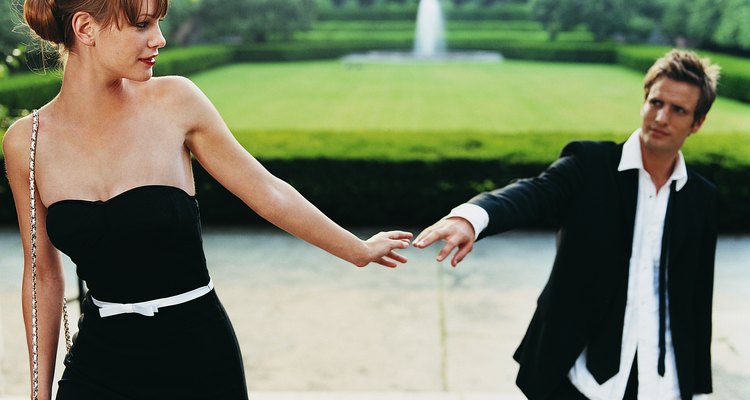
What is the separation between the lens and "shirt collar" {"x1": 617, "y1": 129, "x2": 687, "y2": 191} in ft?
8.65

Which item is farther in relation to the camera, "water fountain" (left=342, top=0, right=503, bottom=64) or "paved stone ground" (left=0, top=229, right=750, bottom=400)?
"water fountain" (left=342, top=0, right=503, bottom=64)

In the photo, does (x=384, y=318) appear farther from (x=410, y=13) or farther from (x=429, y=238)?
(x=410, y=13)

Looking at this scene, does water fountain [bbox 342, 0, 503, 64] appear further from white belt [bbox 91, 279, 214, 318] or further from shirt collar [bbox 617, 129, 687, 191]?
white belt [bbox 91, 279, 214, 318]

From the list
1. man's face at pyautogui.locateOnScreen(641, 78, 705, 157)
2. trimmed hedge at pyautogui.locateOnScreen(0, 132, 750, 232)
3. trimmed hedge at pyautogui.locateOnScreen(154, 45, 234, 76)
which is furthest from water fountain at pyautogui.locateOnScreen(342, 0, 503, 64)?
man's face at pyautogui.locateOnScreen(641, 78, 705, 157)

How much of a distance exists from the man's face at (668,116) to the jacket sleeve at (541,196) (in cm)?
20

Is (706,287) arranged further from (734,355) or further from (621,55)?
(621,55)

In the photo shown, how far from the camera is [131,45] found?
198 cm

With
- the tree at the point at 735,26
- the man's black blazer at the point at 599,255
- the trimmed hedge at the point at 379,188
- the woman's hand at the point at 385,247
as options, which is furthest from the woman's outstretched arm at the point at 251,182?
the tree at the point at 735,26

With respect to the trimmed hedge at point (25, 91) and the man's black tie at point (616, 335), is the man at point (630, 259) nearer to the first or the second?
the man's black tie at point (616, 335)

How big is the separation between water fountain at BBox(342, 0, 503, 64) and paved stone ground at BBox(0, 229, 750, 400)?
2822cm

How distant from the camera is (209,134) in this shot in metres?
2.12

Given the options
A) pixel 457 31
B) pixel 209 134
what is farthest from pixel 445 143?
pixel 457 31

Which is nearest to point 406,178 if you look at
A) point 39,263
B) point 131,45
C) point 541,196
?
point 541,196

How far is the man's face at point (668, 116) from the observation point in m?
2.65
